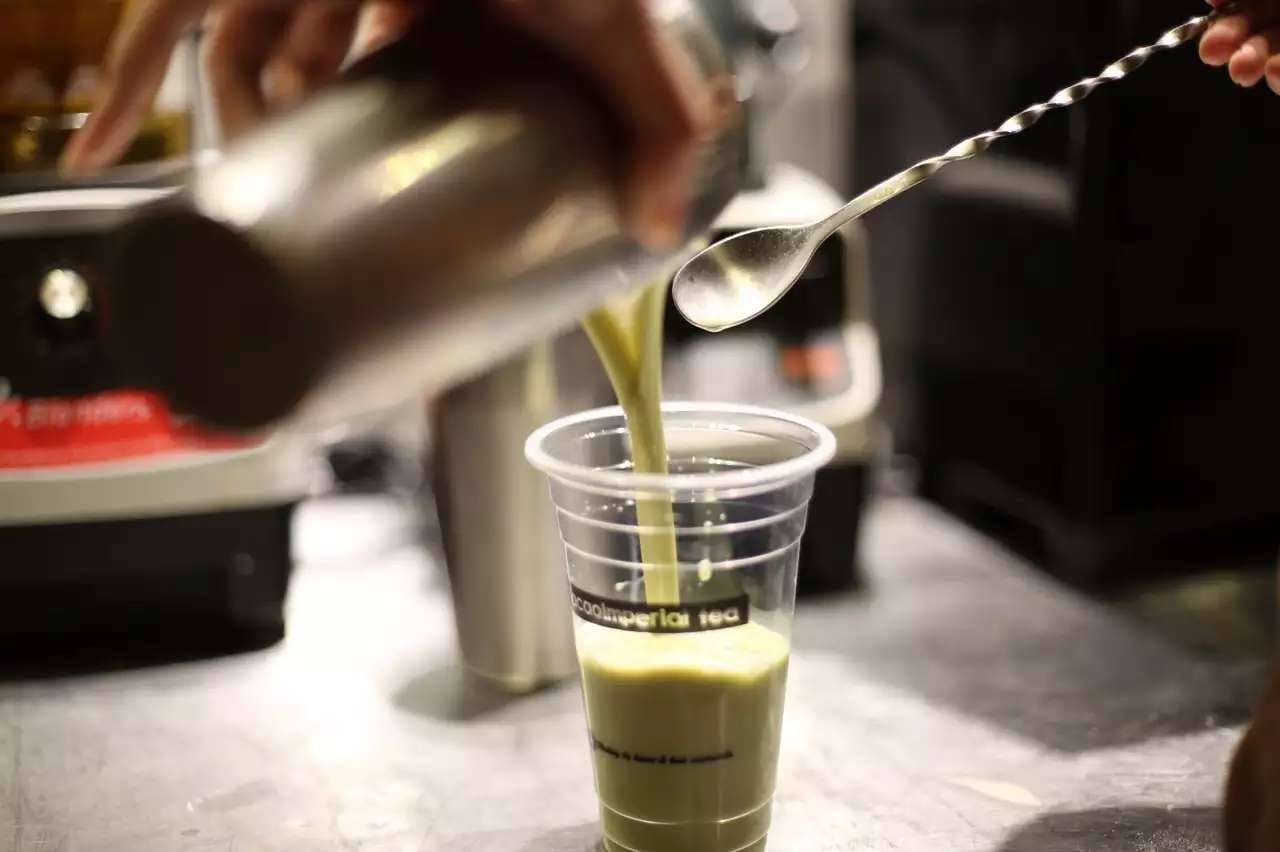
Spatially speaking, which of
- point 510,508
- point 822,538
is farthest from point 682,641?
point 822,538

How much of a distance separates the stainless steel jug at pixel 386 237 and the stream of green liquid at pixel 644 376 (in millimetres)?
155

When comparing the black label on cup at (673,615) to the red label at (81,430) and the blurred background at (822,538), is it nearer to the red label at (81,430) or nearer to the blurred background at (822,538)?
the blurred background at (822,538)

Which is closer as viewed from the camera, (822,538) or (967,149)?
(967,149)

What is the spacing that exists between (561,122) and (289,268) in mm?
113

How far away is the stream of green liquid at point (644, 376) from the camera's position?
0.63 metres

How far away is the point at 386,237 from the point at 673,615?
29 cm

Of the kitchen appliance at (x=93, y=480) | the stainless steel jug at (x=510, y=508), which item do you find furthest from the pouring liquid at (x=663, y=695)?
the kitchen appliance at (x=93, y=480)

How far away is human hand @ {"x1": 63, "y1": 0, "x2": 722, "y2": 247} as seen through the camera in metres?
0.42

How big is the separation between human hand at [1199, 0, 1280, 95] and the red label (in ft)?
2.25

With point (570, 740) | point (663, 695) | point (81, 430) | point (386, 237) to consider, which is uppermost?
point (386, 237)

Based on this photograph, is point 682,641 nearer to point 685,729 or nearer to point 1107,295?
point 685,729

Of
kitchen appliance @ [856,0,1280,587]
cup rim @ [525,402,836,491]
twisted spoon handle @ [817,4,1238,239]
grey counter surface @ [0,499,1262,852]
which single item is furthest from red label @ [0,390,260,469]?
kitchen appliance @ [856,0,1280,587]

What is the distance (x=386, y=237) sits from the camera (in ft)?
1.26

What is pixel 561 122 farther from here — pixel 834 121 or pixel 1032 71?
pixel 834 121
